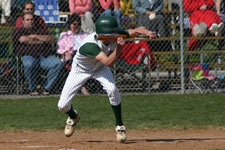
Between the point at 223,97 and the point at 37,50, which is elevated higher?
the point at 37,50

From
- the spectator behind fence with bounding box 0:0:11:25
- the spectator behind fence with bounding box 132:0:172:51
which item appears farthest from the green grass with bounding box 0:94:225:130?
the spectator behind fence with bounding box 0:0:11:25

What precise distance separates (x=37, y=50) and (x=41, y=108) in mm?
1735

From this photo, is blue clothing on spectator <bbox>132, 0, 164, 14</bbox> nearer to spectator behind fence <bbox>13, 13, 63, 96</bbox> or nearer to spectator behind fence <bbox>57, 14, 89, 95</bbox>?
spectator behind fence <bbox>57, 14, 89, 95</bbox>

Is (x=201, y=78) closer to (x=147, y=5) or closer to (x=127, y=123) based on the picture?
(x=147, y=5)

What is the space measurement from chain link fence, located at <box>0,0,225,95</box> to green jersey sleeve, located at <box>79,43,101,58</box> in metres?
5.07

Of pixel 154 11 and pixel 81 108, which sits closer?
pixel 81 108

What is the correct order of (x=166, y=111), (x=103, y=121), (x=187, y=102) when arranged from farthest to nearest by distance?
(x=187, y=102) < (x=166, y=111) < (x=103, y=121)

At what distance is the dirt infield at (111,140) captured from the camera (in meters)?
5.91

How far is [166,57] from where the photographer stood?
13.4m

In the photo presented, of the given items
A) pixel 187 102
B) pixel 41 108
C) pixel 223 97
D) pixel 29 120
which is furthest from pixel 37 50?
pixel 223 97

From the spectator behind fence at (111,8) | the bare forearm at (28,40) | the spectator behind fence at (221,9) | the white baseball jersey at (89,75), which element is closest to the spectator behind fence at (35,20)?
the bare forearm at (28,40)

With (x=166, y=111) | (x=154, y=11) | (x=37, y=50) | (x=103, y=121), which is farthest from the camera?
(x=154, y=11)

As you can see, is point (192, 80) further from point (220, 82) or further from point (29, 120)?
point (29, 120)

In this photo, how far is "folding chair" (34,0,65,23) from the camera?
11992 mm
